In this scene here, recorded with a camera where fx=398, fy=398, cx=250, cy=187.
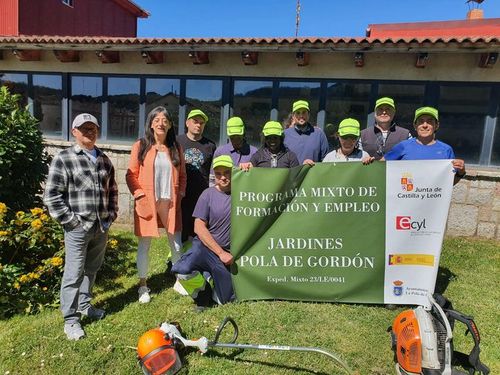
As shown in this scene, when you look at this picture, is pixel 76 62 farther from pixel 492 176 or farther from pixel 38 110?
pixel 492 176

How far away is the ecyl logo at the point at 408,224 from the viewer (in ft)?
12.0

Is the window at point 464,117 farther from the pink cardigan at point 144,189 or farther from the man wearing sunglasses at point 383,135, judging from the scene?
the pink cardigan at point 144,189

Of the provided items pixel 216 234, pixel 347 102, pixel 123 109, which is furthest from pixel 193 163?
pixel 123 109

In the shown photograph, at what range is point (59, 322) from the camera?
3416 mm

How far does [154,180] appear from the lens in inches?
147

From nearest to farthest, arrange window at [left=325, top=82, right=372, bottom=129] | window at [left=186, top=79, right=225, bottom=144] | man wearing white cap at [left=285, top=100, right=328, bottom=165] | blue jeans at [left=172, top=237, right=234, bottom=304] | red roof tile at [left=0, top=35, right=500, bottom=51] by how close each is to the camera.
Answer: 1. blue jeans at [left=172, top=237, right=234, bottom=304]
2. man wearing white cap at [left=285, top=100, right=328, bottom=165]
3. red roof tile at [left=0, top=35, right=500, bottom=51]
4. window at [left=325, top=82, right=372, bottom=129]
5. window at [left=186, top=79, right=225, bottom=144]

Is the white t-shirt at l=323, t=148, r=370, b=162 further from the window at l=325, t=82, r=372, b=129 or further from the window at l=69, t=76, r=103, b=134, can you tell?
the window at l=69, t=76, r=103, b=134

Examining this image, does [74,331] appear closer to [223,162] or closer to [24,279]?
[24,279]

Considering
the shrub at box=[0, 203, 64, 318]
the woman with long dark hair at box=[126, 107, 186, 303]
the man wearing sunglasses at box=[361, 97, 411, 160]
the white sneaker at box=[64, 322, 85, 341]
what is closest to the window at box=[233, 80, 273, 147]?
the man wearing sunglasses at box=[361, 97, 411, 160]

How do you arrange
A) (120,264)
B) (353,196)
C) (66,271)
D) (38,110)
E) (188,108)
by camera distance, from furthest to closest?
1. (38,110)
2. (188,108)
3. (120,264)
4. (353,196)
5. (66,271)

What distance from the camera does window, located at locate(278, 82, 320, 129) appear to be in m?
6.63

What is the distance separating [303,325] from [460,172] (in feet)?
6.44

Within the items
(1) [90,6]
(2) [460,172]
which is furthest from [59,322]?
(1) [90,6]

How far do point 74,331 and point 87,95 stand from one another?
581 cm
